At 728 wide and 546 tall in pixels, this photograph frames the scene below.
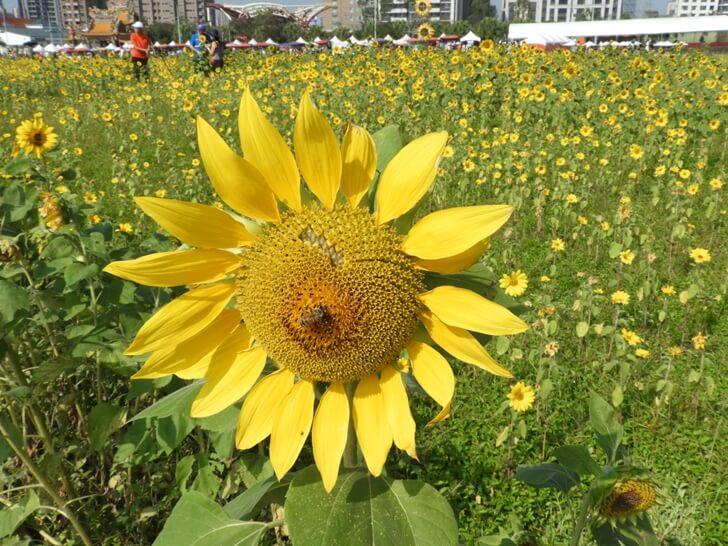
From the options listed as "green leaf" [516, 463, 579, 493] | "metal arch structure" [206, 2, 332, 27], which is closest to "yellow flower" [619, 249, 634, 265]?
"green leaf" [516, 463, 579, 493]

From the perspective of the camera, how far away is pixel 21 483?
188 centimetres

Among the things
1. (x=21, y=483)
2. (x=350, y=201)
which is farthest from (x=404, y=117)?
(x=350, y=201)

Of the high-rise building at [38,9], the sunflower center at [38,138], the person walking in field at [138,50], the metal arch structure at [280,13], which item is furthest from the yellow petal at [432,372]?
the high-rise building at [38,9]

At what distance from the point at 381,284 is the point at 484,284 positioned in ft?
0.45

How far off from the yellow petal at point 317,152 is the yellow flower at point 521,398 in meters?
1.68

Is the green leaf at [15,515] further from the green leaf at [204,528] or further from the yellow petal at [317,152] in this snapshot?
the yellow petal at [317,152]

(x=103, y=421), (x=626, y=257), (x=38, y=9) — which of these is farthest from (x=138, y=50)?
(x=38, y=9)

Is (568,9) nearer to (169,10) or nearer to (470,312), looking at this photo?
(169,10)

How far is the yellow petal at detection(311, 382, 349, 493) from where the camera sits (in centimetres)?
73

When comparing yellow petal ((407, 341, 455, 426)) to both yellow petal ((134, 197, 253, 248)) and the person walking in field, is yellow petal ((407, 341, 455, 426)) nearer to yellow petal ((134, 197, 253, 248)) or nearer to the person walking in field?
yellow petal ((134, 197, 253, 248))

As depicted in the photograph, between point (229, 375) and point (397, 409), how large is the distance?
224 mm

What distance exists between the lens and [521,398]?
2227 mm

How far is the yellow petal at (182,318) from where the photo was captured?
2.37 ft

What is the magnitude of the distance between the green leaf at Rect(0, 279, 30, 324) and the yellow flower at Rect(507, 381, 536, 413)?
5.45 ft
